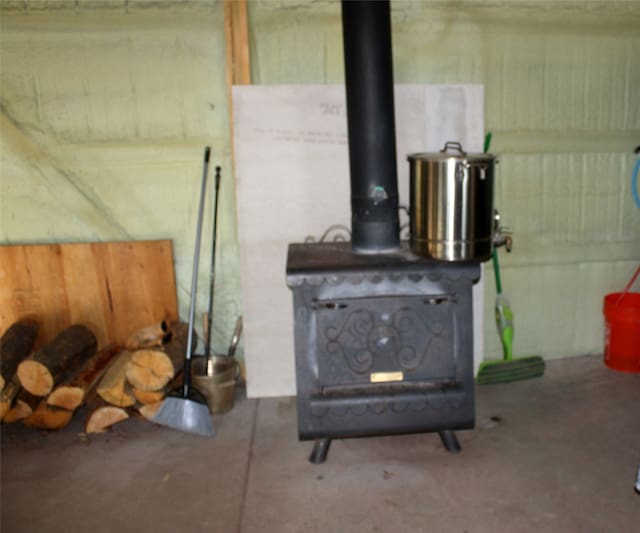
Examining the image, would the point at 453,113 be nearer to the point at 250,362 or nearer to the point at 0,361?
the point at 250,362

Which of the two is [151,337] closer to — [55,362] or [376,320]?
[55,362]

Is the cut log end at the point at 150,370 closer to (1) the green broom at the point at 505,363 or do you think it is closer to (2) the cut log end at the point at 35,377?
(2) the cut log end at the point at 35,377

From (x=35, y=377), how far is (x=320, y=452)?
4.03 ft

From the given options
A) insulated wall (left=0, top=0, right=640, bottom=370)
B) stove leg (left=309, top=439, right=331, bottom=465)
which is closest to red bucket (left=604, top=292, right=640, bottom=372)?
insulated wall (left=0, top=0, right=640, bottom=370)

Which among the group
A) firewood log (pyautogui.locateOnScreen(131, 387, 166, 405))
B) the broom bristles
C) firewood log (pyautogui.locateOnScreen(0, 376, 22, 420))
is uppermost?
firewood log (pyautogui.locateOnScreen(0, 376, 22, 420))

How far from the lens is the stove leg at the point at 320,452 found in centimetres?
237

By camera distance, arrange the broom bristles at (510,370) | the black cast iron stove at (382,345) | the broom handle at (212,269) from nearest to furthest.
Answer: the black cast iron stove at (382,345) < the broom handle at (212,269) < the broom bristles at (510,370)

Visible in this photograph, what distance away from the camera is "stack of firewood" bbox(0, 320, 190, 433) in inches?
Result: 101

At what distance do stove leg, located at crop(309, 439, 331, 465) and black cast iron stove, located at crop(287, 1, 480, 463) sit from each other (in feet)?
0.29

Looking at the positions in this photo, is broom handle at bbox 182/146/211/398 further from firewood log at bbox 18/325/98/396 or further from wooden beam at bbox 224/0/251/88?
firewood log at bbox 18/325/98/396

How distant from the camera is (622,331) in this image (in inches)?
121

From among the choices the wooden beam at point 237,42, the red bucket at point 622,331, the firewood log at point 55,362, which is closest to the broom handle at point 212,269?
the wooden beam at point 237,42

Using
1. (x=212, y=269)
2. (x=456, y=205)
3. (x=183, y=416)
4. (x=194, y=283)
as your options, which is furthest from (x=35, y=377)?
(x=456, y=205)

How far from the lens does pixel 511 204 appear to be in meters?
3.09
